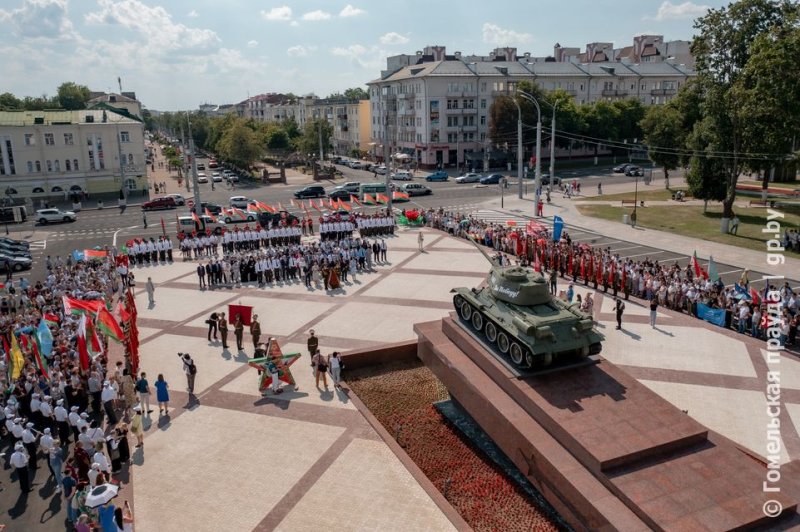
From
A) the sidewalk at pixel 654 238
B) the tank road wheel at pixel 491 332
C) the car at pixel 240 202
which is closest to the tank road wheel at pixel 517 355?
the tank road wheel at pixel 491 332

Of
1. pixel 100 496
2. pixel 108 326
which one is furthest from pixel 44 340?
pixel 100 496

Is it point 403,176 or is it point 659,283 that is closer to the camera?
point 659,283

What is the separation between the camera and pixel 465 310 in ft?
57.1

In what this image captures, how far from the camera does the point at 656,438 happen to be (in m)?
11.9

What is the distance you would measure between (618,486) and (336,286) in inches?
758

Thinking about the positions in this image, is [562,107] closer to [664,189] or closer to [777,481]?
[664,189]

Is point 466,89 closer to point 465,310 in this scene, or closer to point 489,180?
point 489,180

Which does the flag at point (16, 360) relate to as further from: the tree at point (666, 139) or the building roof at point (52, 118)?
the building roof at point (52, 118)

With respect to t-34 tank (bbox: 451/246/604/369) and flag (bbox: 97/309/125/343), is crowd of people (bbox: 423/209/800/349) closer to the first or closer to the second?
t-34 tank (bbox: 451/246/604/369)

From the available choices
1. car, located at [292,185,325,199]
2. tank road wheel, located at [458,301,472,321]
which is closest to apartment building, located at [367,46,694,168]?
car, located at [292,185,325,199]

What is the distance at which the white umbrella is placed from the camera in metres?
11.4

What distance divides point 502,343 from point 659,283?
13.3 meters

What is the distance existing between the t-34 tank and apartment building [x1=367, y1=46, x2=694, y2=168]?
2499 inches

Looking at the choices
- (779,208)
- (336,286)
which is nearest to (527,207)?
(779,208)
